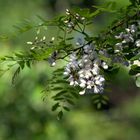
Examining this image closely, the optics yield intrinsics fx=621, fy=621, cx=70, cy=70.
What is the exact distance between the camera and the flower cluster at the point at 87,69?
4.64ft

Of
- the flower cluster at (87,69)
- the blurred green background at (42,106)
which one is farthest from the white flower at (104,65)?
the blurred green background at (42,106)

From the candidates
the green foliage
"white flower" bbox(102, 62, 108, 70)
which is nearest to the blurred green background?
the green foliage

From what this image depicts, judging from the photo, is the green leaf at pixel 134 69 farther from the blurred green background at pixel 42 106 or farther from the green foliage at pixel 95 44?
the blurred green background at pixel 42 106

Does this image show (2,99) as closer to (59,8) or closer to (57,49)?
(57,49)

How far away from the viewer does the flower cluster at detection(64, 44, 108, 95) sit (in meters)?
1.41

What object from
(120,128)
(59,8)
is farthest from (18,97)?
(59,8)

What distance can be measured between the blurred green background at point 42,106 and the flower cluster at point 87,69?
17cm

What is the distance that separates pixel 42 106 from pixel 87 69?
7.65 feet

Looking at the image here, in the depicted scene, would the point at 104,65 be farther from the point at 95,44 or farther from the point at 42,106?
the point at 42,106

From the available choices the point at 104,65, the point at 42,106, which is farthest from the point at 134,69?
the point at 42,106

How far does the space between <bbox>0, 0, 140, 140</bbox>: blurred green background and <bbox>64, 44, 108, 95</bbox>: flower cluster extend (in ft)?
0.57

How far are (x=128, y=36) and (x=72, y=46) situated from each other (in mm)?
134

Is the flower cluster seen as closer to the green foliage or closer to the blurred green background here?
the green foliage

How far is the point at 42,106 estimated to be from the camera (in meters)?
3.73
